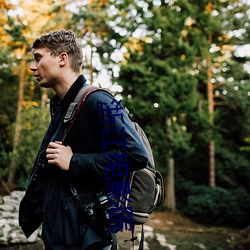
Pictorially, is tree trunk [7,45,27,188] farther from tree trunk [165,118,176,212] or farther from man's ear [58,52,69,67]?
man's ear [58,52,69,67]

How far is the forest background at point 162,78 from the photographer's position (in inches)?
567

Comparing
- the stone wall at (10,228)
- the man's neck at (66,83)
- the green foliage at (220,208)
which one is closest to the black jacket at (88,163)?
the man's neck at (66,83)

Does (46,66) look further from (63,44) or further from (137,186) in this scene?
(137,186)

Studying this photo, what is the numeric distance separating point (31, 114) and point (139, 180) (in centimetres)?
1149

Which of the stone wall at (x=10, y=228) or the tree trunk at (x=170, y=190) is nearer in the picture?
the stone wall at (x=10, y=228)

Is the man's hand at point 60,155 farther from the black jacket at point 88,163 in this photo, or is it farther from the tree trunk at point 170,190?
the tree trunk at point 170,190

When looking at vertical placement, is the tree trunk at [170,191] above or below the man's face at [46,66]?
below

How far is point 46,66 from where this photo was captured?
180cm

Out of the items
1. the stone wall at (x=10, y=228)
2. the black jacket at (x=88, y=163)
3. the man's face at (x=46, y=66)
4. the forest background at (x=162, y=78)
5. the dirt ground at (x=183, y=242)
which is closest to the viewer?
the black jacket at (x=88, y=163)

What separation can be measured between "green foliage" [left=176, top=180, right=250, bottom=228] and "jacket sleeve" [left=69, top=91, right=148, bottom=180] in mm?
14729

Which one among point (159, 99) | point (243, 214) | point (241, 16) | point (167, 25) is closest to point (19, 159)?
point (159, 99)

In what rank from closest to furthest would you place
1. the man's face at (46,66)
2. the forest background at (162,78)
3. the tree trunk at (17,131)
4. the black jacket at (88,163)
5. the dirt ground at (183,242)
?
the black jacket at (88,163)
the man's face at (46,66)
the dirt ground at (183,242)
the tree trunk at (17,131)
the forest background at (162,78)

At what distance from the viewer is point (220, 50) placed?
61.4ft

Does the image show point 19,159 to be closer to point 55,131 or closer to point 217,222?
point 217,222
